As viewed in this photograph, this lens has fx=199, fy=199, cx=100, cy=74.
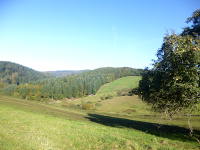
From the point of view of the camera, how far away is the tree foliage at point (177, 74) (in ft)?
70.8

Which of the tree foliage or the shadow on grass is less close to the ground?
the tree foliage

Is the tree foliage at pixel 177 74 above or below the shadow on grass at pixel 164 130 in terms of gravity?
above

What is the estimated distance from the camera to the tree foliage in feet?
70.8

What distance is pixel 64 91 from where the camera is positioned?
195 meters

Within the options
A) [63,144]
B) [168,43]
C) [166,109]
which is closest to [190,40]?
[168,43]

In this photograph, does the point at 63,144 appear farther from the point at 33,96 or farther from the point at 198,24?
the point at 33,96

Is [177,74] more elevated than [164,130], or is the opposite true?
[177,74]

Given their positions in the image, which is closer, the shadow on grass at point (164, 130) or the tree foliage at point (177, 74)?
the tree foliage at point (177, 74)

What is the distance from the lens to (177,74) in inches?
894

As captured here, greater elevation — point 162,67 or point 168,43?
point 168,43

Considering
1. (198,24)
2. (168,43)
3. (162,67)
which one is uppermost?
(198,24)

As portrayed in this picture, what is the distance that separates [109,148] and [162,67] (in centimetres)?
1337

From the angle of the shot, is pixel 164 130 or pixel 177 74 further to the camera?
pixel 164 130

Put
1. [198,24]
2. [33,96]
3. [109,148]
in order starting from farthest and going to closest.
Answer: [33,96], [198,24], [109,148]
